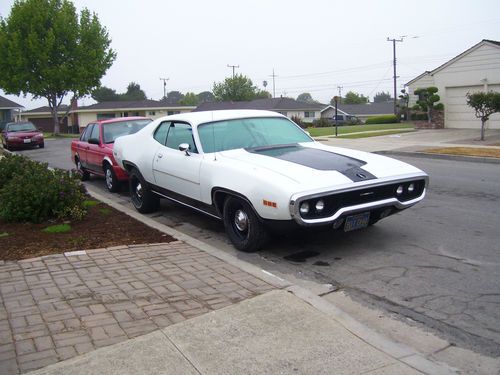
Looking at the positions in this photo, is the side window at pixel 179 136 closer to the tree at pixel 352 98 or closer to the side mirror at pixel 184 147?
the side mirror at pixel 184 147

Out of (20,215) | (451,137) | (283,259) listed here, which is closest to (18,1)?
(451,137)

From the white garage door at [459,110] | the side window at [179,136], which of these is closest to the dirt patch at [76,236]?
the side window at [179,136]

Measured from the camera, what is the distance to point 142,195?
8.23 metres

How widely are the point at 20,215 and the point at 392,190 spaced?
4.88 meters

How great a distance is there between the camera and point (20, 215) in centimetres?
713

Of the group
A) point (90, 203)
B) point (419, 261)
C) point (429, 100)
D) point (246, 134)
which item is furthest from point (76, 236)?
point (429, 100)

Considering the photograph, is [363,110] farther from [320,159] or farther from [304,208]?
[304,208]

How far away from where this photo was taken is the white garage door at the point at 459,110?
1009 inches

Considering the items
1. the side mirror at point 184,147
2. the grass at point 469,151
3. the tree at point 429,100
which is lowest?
the grass at point 469,151

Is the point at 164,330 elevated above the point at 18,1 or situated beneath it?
situated beneath

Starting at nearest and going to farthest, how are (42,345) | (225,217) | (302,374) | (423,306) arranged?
(302,374) → (42,345) → (423,306) → (225,217)

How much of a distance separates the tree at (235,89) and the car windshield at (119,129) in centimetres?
8631

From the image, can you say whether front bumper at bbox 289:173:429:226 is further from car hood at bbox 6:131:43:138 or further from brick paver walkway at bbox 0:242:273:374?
car hood at bbox 6:131:43:138

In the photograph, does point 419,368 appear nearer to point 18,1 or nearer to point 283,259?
point 283,259
